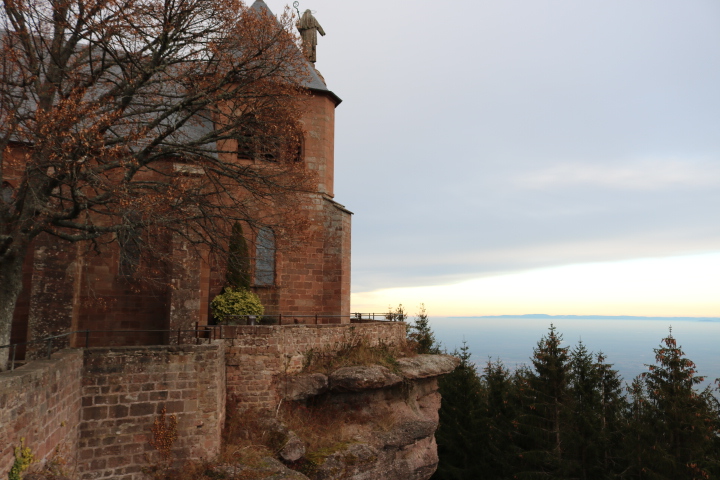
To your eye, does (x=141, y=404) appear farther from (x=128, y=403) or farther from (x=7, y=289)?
(x=7, y=289)

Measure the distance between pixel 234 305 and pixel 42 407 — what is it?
8613 mm

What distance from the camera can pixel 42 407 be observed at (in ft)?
34.2

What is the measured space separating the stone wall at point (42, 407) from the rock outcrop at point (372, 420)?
21.0 feet

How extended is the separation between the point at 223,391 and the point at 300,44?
10.9 metres

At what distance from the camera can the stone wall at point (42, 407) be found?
916cm

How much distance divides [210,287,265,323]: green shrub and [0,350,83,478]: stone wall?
20.0 ft

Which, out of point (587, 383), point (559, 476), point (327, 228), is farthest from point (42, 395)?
point (587, 383)

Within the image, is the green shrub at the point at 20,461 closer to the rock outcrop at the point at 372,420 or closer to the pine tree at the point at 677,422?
the rock outcrop at the point at 372,420

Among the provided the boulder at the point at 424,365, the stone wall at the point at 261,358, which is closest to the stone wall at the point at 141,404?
the stone wall at the point at 261,358

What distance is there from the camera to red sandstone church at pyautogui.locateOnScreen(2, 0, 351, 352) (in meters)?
14.8

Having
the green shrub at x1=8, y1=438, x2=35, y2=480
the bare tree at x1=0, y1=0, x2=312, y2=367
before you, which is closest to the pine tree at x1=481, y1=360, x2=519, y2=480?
the bare tree at x1=0, y1=0, x2=312, y2=367

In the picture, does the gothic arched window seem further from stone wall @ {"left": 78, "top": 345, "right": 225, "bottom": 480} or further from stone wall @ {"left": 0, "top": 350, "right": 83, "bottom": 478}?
stone wall @ {"left": 0, "top": 350, "right": 83, "bottom": 478}

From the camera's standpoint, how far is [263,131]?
618 inches

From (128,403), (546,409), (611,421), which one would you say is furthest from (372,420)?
(611,421)
